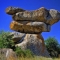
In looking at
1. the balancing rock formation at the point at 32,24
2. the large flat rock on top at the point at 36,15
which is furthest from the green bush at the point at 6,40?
the large flat rock on top at the point at 36,15

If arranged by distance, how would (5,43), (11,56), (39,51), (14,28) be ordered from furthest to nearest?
(14,28) < (39,51) < (5,43) < (11,56)

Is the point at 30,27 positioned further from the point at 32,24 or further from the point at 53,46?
the point at 53,46

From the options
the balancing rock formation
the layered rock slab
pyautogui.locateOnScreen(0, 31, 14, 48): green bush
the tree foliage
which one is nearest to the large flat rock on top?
the balancing rock formation

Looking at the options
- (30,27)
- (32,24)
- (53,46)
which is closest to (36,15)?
(32,24)

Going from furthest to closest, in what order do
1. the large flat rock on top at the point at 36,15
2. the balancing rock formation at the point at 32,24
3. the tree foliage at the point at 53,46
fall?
the tree foliage at the point at 53,46 → the large flat rock on top at the point at 36,15 → the balancing rock formation at the point at 32,24

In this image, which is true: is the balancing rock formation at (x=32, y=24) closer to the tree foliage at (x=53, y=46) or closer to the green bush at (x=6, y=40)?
the green bush at (x=6, y=40)

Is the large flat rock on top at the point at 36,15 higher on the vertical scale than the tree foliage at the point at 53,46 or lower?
higher

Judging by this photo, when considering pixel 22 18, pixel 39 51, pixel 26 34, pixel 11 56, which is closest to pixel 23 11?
pixel 22 18

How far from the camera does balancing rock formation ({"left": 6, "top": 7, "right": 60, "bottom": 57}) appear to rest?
1168 inches

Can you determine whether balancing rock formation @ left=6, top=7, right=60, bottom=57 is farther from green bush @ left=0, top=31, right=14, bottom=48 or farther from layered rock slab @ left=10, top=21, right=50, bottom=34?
green bush @ left=0, top=31, right=14, bottom=48

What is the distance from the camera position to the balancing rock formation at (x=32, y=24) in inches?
1168

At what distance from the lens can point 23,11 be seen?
31.4 meters

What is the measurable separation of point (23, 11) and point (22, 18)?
1416 mm

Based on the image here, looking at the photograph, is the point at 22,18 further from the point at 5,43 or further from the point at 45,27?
the point at 5,43
